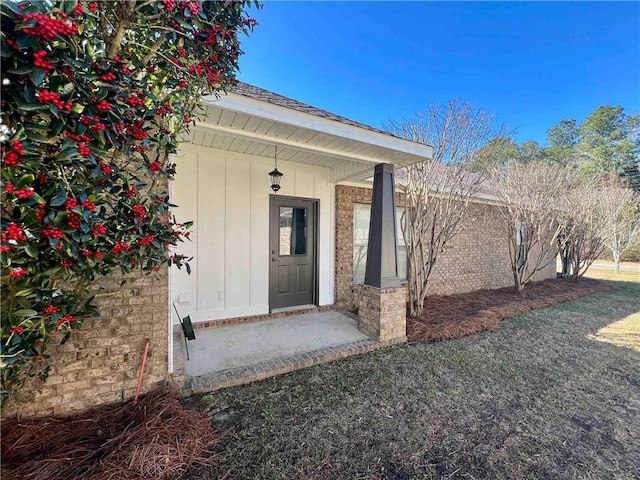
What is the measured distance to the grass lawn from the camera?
198cm

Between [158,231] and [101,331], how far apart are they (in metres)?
1.32

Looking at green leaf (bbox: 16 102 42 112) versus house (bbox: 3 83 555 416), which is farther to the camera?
house (bbox: 3 83 555 416)

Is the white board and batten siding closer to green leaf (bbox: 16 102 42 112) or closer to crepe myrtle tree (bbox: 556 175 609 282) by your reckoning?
green leaf (bbox: 16 102 42 112)

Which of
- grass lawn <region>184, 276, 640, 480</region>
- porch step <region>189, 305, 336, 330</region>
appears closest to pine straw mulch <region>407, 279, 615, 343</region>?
grass lawn <region>184, 276, 640, 480</region>

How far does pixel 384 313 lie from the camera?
409cm

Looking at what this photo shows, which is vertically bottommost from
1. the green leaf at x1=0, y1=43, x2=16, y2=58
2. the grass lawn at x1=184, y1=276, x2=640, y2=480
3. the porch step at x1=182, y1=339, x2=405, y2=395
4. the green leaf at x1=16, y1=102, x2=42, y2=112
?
the grass lawn at x1=184, y1=276, x2=640, y2=480

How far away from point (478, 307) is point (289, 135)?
6.02 metres

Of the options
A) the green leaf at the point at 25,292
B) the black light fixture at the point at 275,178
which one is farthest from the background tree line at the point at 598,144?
the green leaf at the point at 25,292

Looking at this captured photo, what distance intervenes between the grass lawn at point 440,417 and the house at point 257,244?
90cm

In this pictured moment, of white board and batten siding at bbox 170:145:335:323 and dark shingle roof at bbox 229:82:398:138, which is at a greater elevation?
dark shingle roof at bbox 229:82:398:138

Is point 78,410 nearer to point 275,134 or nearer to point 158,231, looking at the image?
point 158,231

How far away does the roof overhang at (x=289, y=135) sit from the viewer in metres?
2.91

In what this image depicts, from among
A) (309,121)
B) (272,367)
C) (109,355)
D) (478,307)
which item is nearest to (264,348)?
(272,367)

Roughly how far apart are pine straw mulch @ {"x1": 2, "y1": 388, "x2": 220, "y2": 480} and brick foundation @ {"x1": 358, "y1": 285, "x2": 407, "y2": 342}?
8.70 ft
